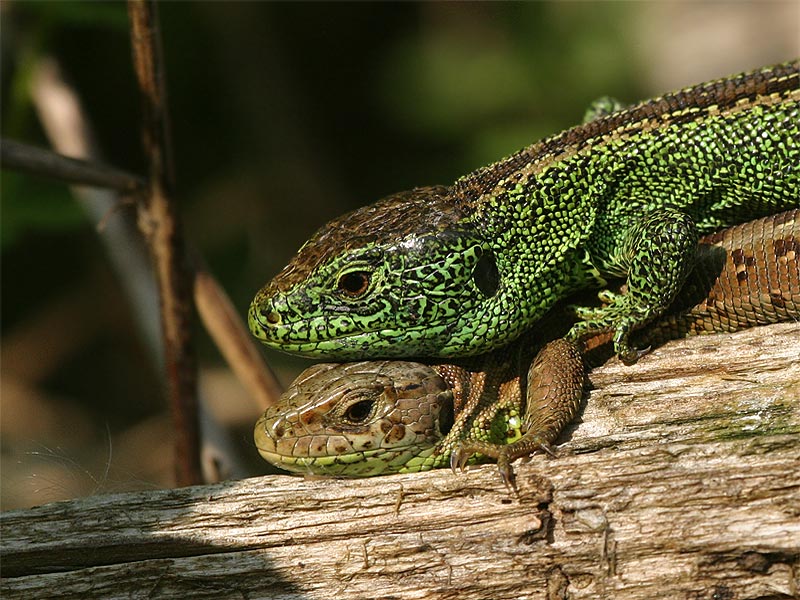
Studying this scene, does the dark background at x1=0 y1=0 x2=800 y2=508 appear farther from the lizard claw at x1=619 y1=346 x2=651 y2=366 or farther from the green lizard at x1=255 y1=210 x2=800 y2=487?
the lizard claw at x1=619 y1=346 x2=651 y2=366

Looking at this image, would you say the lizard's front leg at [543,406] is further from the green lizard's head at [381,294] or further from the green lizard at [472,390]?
the green lizard's head at [381,294]

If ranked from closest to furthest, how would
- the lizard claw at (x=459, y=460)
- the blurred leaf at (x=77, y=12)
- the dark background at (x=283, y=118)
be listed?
1. the lizard claw at (x=459, y=460)
2. the blurred leaf at (x=77, y=12)
3. the dark background at (x=283, y=118)

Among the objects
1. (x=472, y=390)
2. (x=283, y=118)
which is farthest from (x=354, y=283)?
(x=283, y=118)

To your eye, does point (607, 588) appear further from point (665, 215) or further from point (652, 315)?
Answer: point (665, 215)

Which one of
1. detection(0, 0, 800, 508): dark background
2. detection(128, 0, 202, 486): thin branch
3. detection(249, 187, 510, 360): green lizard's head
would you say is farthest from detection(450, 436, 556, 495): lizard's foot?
detection(0, 0, 800, 508): dark background

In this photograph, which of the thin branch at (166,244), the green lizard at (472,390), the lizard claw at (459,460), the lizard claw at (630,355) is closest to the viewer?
the lizard claw at (459,460)

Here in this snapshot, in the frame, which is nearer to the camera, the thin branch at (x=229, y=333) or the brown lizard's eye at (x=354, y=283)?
the brown lizard's eye at (x=354, y=283)

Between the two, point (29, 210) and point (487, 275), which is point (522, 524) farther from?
point (29, 210)

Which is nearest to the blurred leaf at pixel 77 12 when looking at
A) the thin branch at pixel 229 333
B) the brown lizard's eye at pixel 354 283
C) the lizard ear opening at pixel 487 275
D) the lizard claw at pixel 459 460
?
the thin branch at pixel 229 333
